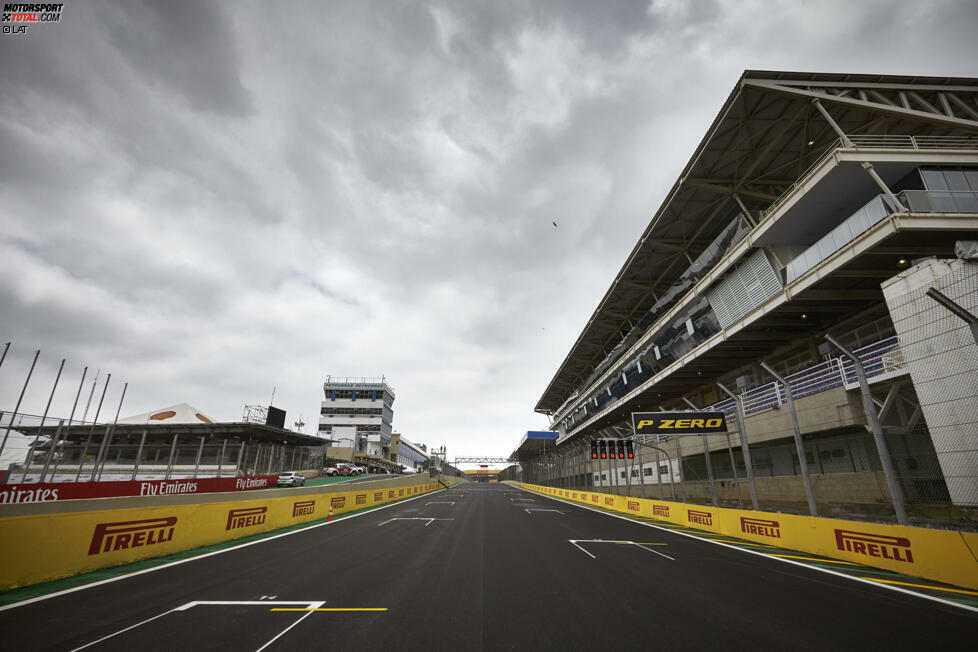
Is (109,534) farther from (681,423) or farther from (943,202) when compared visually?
(943,202)

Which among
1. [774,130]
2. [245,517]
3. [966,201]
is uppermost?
[774,130]

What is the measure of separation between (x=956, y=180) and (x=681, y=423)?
540 inches

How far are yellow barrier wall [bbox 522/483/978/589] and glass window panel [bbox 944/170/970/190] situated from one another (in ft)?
45.6

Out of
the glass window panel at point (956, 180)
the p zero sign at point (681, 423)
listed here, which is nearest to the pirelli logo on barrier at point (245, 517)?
the p zero sign at point (681, 423)

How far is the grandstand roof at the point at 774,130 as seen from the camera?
17.4 meters

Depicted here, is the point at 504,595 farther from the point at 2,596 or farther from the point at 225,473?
the point at 225,473

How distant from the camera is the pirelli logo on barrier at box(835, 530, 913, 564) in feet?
27.2

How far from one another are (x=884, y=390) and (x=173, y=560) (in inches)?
921

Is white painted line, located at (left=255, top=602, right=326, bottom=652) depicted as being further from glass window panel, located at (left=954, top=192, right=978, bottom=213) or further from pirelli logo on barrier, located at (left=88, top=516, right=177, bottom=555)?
glass window panel, located at (left=954, top=192, right=978, bottom=213)

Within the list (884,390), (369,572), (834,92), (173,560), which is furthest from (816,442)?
(173,560)

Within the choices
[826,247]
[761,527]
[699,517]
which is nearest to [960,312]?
[761,527]

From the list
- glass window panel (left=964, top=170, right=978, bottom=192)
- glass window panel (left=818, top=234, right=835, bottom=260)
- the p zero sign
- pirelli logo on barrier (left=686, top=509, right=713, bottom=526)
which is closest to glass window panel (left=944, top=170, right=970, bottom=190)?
glass window panel (left=964, top=170, right=978, bottom=192)

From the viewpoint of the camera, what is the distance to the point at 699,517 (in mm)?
16203

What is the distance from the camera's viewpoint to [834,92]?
1788 cm
